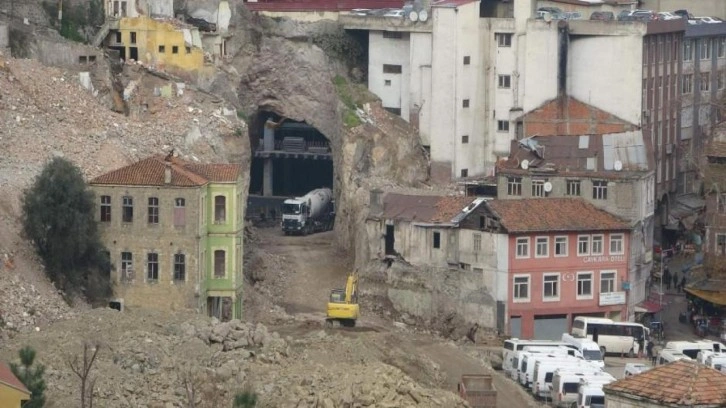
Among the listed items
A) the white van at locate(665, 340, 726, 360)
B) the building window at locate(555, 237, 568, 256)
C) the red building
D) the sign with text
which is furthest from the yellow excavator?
the white van at locate(665, 340, 726, 360)

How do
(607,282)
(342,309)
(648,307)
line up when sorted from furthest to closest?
(648,307)
(607,282)
(342,309)

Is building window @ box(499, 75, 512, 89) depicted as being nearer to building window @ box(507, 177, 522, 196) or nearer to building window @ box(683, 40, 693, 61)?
building window @ box(507, 177, 522, 196)

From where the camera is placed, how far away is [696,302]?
379 ft

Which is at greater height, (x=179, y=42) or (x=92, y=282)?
(x=179, y=42)

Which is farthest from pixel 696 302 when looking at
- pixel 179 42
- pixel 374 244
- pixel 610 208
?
pixel 179 42

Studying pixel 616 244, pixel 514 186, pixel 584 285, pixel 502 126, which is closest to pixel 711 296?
pixel 616 244

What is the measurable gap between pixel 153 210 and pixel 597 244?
1802 cm

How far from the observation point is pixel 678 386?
69.8 metres

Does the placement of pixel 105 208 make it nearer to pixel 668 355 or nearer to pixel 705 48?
pixel 668 355

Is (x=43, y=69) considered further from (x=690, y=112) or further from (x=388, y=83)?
(x=690, y=112)

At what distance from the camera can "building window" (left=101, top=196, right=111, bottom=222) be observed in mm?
102188

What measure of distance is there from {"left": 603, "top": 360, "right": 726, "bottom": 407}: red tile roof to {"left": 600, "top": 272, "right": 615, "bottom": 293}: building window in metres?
39.9

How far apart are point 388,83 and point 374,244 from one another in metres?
12.0

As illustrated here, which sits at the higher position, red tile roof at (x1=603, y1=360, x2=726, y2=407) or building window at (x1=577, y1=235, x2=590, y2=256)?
red tile roof at (x1=603, y1=360, x2=726, y2=407)
